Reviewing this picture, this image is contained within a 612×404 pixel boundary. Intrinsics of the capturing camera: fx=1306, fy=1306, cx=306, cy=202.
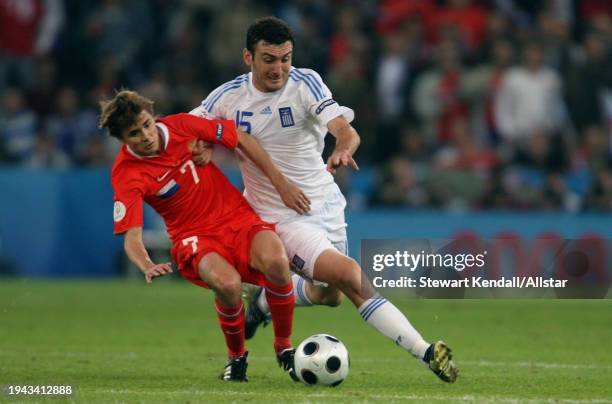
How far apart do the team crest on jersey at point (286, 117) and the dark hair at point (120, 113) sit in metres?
0.91

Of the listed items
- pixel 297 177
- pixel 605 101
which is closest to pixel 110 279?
pixel 605 101

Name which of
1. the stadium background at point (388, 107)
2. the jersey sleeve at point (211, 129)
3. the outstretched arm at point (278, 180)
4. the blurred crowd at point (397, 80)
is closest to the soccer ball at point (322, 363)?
the outstretched arm at point (278, 180)

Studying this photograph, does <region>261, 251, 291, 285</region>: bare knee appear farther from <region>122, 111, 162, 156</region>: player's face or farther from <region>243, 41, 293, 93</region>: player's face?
<region>243, 41, 293, 93</region>: player's face

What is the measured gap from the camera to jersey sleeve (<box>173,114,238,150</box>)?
8.23 m

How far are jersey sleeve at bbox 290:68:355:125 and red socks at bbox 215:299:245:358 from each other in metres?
1.30

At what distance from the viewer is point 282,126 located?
329 inches

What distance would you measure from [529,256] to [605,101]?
3.45 metres

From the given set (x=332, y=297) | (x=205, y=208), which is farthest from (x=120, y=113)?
(x=332, y=297)

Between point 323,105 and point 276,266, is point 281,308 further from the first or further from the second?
point 323,105

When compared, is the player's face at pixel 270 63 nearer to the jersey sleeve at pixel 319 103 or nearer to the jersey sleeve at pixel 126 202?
the jersey sleeve at pixel 319 103

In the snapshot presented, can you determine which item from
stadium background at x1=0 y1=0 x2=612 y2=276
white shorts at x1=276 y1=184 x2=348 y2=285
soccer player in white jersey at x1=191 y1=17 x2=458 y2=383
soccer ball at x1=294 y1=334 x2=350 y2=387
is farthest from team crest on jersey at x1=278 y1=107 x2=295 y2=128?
stadium background at x1=0 y1=0 x2=612 y2=276

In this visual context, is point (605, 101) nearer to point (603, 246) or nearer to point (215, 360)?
point (603, 246)

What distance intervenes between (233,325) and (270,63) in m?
1.66

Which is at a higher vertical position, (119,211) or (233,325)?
(119,211)
